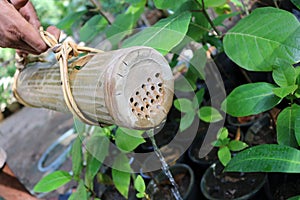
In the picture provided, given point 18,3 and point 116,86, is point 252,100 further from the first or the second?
point 18,3

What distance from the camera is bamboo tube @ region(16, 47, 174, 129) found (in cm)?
54

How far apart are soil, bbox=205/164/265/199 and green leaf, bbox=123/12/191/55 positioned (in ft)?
1.79

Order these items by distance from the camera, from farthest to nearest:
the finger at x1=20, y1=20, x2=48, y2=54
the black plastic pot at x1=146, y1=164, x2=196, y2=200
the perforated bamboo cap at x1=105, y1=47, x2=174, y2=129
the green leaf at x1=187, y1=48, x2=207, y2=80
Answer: the black plastic pot at x1=146, y1=164, x2=196, y2=200
the green leaf at x1=187, y1=48, x2=207, y2=80
the finger at x1=20, y1=20, x2=48, y2=54
the perforated bamboo cap at x1=105, y1=47, x2=174, y2=129

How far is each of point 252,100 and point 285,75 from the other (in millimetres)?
91

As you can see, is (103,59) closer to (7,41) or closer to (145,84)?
(145,84)

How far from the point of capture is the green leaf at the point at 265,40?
0.80 meters

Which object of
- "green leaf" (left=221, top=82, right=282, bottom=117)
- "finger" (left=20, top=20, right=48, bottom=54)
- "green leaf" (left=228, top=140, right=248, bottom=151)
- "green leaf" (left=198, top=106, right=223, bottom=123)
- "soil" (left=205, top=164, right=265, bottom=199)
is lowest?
"soil" (left=205, top=164, right=265, bottom=199)

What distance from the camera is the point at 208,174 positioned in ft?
4.07

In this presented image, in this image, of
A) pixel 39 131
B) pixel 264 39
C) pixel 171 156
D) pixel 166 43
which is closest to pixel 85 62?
pixel 166 43

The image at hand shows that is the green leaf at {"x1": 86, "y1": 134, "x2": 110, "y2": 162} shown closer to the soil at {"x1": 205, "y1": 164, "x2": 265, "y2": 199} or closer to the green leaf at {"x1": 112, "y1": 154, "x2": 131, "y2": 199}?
the green leaf at {"x1": 112, "y1": 154, "x2": 131, "y2": 199}

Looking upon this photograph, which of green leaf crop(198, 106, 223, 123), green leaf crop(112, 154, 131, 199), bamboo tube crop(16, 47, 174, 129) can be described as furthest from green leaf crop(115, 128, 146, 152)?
bamboo tube crop(16, 47, 174, 129)

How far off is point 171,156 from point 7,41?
36.3 inches

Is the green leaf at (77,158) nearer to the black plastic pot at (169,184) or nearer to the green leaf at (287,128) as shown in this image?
the black plastic pot at (169,184)

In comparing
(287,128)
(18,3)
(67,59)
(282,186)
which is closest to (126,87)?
(67,59)
